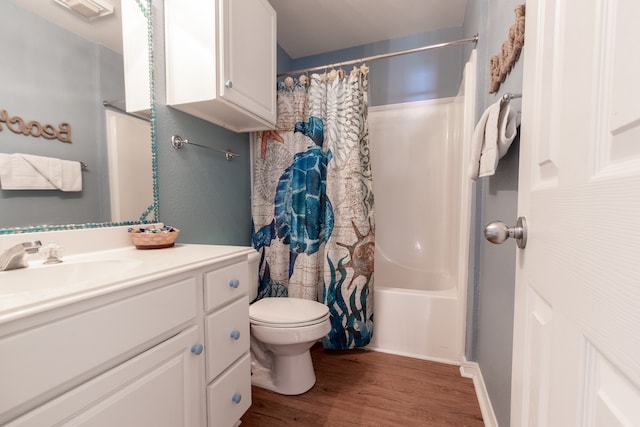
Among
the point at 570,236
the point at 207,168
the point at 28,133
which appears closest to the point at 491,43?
the point at 570,236

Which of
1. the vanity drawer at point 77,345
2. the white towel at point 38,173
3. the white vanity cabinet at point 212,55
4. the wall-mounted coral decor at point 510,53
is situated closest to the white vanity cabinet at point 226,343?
the vanity drawer at point 77,345

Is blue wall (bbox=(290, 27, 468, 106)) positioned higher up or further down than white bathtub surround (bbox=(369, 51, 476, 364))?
higher up

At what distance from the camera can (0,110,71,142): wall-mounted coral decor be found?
82 centimetres

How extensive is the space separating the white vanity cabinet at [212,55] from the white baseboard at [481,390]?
1.87 meters

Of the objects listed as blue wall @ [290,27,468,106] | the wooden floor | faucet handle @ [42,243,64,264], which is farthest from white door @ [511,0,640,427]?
blue wall @ [290,27,468,106]

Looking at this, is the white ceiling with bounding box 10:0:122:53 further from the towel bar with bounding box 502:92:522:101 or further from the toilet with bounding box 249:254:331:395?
the towel bar with bounding box 502:92:522:101

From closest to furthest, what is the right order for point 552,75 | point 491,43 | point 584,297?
point 584,297
point 552,75
point 491,43

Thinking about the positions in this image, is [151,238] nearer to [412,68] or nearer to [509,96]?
[509,96]

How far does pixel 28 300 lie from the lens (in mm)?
517

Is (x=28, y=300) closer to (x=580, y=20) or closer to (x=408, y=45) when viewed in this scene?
(x=580, y=20)

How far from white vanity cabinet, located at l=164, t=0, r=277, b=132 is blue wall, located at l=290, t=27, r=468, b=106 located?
1168 millimetres

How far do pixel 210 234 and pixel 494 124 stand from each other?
59.5 inches

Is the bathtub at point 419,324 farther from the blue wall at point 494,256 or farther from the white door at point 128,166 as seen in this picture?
the white door at point 128,166

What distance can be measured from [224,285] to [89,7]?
45.3 inches
